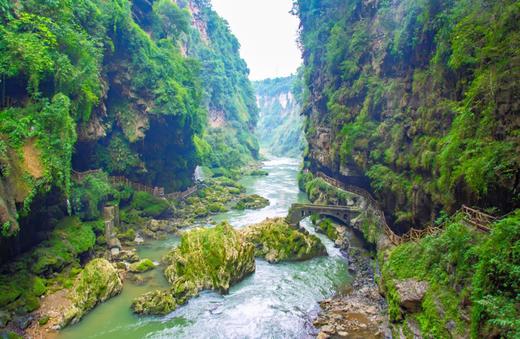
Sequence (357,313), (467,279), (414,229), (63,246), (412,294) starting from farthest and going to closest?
(63,246) < (414,229) < (357,313) < (412,294) < (467,279)

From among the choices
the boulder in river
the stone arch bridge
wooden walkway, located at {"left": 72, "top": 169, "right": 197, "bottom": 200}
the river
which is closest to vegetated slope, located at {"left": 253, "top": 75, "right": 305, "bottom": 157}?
wooden walkway, located at {"left": 72, "top": 169, "right": 197, "bottom": 200}

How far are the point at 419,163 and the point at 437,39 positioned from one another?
8.30 m

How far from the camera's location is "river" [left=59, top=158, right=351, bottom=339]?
18.0m

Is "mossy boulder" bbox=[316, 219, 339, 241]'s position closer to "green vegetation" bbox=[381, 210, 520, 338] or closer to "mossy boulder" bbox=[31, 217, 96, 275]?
"green vegetation" bbox=[381, 210, 520, 338]

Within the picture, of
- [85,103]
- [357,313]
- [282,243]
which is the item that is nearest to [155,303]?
[357,313]

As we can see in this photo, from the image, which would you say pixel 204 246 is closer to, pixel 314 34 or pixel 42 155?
pixel 42 155

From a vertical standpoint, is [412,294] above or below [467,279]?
below

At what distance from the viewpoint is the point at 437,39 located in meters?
23.2

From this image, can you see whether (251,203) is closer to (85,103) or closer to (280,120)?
(85,103)

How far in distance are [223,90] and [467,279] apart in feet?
294

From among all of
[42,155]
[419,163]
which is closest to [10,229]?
[42,155]

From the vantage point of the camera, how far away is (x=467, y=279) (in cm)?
1277

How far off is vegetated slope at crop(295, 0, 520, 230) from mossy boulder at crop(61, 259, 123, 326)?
731 inches

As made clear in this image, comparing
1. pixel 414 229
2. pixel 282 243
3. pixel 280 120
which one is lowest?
pixel 282 243
